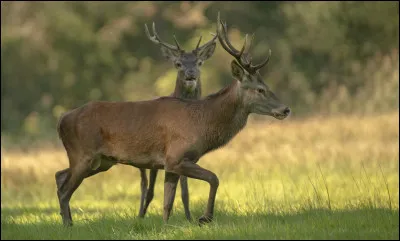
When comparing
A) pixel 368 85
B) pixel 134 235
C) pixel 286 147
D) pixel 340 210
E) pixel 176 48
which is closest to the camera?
pixel 134 235

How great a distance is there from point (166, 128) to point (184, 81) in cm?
246

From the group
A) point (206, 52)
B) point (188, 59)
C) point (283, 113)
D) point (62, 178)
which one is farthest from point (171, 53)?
point (283, 113)

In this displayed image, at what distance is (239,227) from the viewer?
9.34 m

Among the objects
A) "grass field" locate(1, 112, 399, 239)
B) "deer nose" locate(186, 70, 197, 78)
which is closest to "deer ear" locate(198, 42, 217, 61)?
"deer nose" locate(186, 70, 197, 78)

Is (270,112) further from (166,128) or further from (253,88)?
(166,128)

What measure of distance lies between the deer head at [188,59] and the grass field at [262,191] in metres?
1.64

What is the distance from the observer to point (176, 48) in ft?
46.6

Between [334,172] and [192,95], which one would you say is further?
[334,172]

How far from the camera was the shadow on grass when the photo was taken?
8.84m

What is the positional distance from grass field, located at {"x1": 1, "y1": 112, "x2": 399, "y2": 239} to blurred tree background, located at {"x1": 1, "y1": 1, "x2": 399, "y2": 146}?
10.9 m

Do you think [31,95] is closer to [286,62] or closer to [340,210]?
[286,62]

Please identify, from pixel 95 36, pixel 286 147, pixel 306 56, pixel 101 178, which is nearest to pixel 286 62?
pixel 306 56

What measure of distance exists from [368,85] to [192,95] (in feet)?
50.3

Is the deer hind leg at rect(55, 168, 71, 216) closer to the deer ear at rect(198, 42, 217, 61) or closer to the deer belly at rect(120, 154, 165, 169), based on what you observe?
the deer belly at rect(120, 154, 165, 169)
